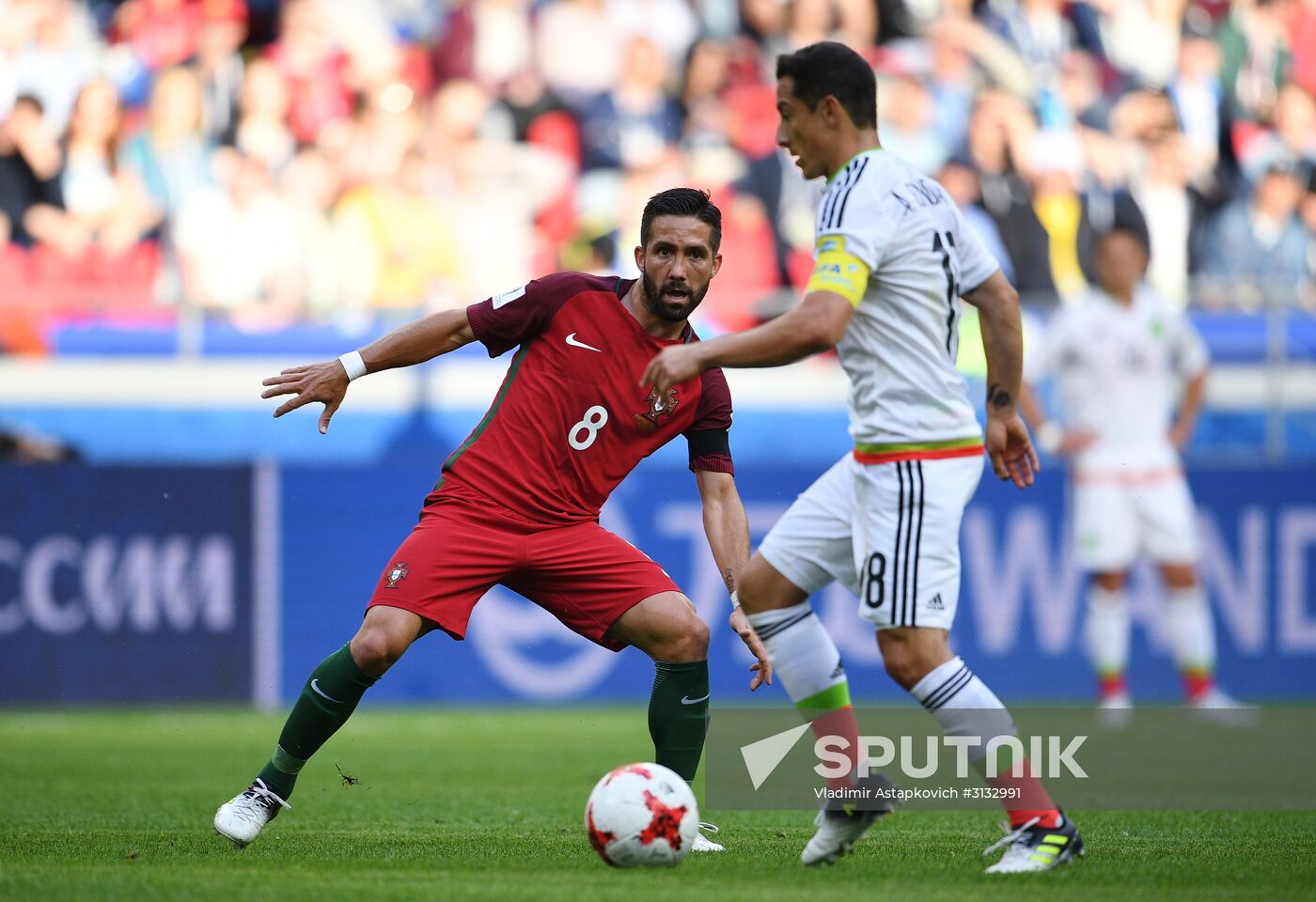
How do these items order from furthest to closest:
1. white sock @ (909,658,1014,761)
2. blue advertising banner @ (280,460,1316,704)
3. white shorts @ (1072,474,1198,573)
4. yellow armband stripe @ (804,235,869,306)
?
1. blue advertising banner @ (280,460,1316,704)
2. white shorts @ (1072,474,1198,573)
3. white sock @ (909,658,1014,761)
4. yellow armband stripe @ (804,235,869,306)

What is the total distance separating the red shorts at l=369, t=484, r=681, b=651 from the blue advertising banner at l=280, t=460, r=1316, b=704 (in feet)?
16.8

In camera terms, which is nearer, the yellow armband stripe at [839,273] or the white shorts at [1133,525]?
the yellow armband stripe at [839,273]

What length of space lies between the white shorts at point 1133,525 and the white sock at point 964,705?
6.15 metres

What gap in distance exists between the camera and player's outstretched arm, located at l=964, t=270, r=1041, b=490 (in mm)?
5602

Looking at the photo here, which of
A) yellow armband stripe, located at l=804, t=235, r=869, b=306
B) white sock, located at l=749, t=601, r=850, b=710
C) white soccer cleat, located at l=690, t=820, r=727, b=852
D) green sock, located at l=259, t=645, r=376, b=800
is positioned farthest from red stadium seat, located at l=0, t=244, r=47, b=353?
yellow armband stripe, located at l=804, t=235, r=869, b=306

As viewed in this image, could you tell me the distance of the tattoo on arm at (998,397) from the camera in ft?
18.8

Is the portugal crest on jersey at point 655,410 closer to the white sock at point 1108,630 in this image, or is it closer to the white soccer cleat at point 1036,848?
the white soccer cleat at point 1036,848

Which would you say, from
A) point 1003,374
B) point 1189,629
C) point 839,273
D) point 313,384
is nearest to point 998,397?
point 1003,374

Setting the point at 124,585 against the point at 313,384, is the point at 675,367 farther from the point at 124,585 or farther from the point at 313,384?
the point at 124,585

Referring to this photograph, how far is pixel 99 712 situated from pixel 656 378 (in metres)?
7.21

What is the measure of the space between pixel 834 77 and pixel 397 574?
211 centimetres

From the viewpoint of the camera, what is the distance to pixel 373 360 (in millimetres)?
6016

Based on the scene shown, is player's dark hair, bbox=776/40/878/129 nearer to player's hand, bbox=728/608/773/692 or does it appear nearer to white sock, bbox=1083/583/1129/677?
player's hand, bbox=728/608/773/692

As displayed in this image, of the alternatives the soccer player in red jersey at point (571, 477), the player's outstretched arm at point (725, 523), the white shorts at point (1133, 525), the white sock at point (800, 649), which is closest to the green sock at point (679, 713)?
the soccer player in red jersey at point (571, 477)
